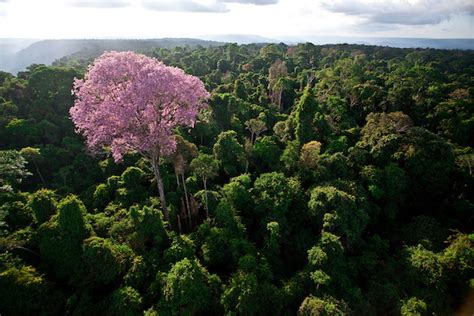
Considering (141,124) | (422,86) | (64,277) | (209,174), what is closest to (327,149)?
(209,174)

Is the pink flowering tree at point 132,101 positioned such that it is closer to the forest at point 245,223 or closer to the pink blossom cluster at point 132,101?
the pink blossom cluster at point 132,101

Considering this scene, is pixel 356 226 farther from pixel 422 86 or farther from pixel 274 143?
pixel 422 86

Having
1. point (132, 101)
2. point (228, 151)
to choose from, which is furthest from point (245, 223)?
point (132, 101)

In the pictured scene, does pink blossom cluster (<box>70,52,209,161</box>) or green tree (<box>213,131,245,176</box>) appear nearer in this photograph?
pink blossom cluster (<box>70,52,209,161</box>)

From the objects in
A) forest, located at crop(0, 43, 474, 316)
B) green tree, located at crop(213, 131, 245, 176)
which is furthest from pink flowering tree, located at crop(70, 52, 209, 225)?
green tree, located at crop(213, 131, 245, 176)

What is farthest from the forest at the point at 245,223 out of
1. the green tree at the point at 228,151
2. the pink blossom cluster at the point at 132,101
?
the pink blossom cluster at the point at 132,101

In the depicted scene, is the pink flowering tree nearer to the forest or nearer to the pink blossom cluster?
the pink blossom cluster

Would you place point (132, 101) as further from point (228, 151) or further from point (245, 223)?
point (228, 151)
